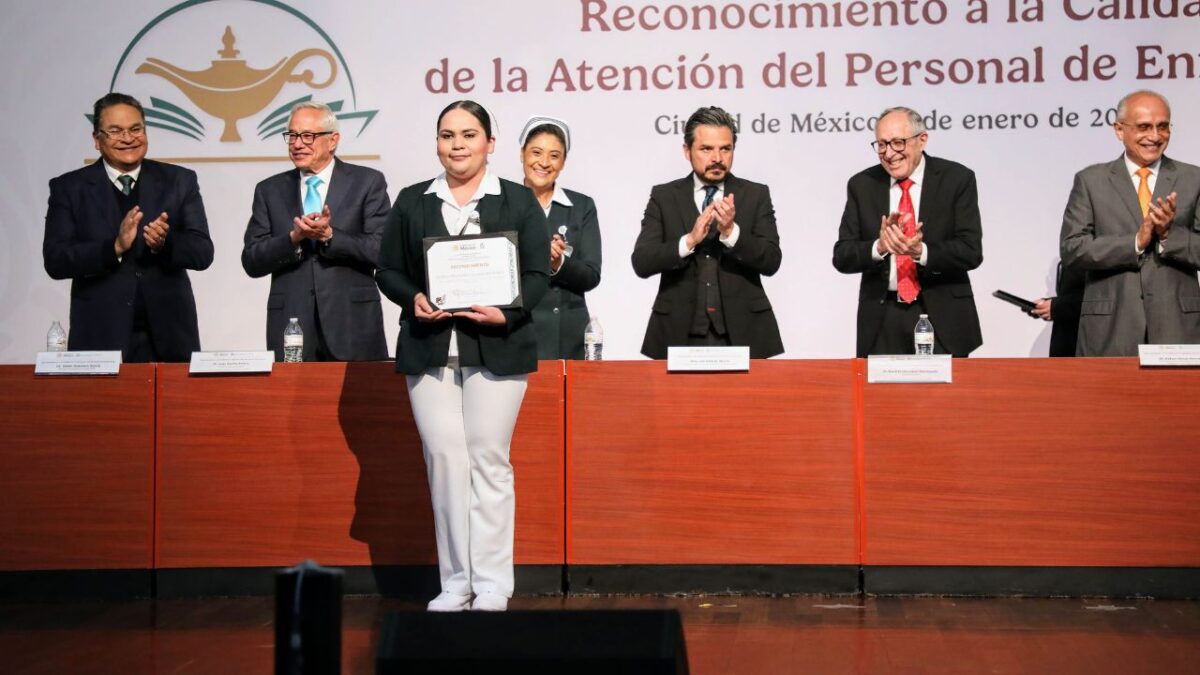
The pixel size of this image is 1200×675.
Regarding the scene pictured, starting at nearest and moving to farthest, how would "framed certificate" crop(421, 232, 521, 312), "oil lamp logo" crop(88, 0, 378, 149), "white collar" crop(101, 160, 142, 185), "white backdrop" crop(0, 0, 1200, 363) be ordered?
"framed certificate" crop(421, 232, 521, 312) < "white collar" crop(101, 160, 142, 185) < "white backdrop" crop(0, 0, 1200, 363) < "oil lamp logo" crop(88, 0, 378, 149)

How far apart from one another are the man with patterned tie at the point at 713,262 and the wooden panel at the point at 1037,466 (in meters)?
0.71

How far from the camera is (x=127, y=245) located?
16.9 feet

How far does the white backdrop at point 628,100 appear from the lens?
19.9 ft

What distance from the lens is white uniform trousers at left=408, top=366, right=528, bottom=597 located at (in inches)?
152

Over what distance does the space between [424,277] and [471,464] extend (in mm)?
552

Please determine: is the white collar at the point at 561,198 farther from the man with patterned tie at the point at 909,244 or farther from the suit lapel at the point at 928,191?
the suit lapel at the point at 928,191

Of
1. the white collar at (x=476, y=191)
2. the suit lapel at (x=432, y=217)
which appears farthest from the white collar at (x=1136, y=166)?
the suit lapel at (x=432, y=217)

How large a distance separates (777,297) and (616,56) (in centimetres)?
133

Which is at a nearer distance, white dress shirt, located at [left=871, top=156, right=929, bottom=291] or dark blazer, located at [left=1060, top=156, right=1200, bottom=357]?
dark blazer, located at [left=1060, top=156, right=1200, bottom=357]

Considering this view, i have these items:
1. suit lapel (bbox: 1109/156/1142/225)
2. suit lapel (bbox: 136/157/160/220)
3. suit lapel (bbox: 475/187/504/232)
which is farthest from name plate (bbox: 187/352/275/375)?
suit lapel (bbox: 1109/156/1142/225)

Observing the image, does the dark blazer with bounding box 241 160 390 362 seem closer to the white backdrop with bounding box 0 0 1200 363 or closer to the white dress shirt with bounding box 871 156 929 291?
the white backdrop with bounding box 0 0 1200 363

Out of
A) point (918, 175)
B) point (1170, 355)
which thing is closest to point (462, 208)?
point (918, 175)

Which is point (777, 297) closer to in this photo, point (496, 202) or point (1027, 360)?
point (1027, 360)

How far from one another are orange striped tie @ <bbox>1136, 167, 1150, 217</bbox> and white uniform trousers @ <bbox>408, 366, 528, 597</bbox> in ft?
7.97
